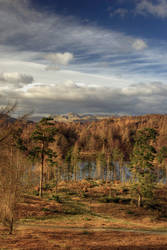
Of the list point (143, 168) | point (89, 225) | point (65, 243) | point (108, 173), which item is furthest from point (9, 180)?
point (108, 173)

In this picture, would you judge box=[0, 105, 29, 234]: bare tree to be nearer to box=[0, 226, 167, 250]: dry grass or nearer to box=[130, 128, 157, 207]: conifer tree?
box=[0, 226, 167, 250]: dry grass

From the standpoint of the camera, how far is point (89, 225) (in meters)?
25.0

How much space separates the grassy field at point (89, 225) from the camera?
16.3 metres

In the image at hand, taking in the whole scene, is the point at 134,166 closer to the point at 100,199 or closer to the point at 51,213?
the point at 100,199

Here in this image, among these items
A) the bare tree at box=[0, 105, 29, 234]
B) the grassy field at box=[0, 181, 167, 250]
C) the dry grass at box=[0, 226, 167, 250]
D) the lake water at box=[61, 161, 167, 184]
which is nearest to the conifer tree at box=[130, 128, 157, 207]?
the grassy field at box=[0, 181, 167, 250]

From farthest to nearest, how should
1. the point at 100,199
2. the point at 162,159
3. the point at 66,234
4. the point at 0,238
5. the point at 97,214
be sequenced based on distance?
the point at 162,159 < the point at 100,199 < the point at 97,214 < the point at 66,234 < the point at 0,238

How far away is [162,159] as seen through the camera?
71250 millimetres

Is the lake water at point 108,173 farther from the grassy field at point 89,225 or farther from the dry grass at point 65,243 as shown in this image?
the dry grass at point 65,243

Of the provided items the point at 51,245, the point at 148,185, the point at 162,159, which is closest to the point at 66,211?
the point at 148,185

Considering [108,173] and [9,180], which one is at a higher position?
[9,180]

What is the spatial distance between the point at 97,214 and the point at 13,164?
19.3 m

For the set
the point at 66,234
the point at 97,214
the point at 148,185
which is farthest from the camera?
the point at 148,185

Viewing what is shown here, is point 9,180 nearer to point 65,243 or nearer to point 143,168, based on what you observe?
point 65,243

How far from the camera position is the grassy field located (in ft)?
53.5
